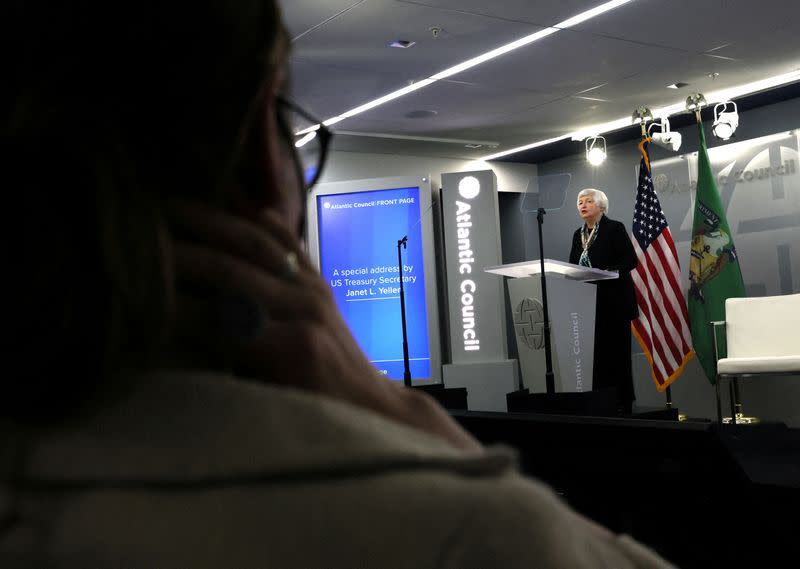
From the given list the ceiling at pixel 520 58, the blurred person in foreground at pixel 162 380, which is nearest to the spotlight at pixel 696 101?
the ceiling at pixel 520 58

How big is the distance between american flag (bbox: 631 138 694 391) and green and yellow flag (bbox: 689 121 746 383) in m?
0.11

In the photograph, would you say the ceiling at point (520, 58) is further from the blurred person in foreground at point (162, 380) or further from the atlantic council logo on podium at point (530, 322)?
the blurred person in foreground at point (162, 380)

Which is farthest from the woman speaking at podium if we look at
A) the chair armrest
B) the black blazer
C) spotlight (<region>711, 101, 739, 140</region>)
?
spotlight (<region>711, 101, 739, 140</region>)

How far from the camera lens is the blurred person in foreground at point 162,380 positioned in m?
0.39

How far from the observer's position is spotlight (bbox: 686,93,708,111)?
6.53 meters

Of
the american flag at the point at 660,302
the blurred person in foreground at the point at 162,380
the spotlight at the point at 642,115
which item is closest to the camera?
the blurred person in foreground at the point at 162,380

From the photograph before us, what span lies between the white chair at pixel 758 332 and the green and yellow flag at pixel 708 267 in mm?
355

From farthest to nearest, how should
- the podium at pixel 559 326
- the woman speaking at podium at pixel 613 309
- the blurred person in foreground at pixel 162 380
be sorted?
the woman speaking at podium at pixel 613 309
the podium at pixel 559 326
the blurred person in foreground at pixel 162 380

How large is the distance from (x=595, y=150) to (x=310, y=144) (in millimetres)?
7139

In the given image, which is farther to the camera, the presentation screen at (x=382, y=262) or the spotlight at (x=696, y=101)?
the presentation screen at (x=382, y=262)

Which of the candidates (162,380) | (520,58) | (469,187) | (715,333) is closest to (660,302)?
(715,333)

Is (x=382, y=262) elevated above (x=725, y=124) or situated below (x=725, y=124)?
below

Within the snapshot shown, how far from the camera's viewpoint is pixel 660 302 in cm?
655

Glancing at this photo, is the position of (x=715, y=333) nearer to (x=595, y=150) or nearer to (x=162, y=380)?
(x=595, y=150)
